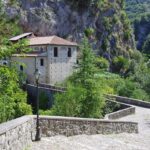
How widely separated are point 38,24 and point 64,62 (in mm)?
14851

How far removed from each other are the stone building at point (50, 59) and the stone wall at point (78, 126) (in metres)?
33.5

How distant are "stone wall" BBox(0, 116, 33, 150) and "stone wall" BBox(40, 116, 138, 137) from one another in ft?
4.19

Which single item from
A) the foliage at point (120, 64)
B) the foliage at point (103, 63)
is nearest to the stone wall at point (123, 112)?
the foliage at point (103, 63)

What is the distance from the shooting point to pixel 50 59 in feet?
180

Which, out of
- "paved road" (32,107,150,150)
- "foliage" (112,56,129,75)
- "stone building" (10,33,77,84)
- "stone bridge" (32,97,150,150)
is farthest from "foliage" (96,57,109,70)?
"paved road" (32,107,150,150)

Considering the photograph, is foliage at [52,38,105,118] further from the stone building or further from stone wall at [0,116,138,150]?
the stone building

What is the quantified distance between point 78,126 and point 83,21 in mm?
58539

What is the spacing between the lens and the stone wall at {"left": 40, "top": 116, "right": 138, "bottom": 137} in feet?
51.3

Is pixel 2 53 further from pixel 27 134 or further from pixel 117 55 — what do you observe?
pixel 117 55

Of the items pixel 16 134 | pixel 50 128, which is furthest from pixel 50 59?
pixel 16 134

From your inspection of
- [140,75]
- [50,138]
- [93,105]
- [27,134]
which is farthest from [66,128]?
[140,75]

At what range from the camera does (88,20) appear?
75062mm

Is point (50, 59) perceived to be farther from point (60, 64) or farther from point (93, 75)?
point (93, 75)

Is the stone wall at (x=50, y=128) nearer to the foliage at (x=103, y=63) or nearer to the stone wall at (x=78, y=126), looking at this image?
the stone wall at (x=78, y=126)
